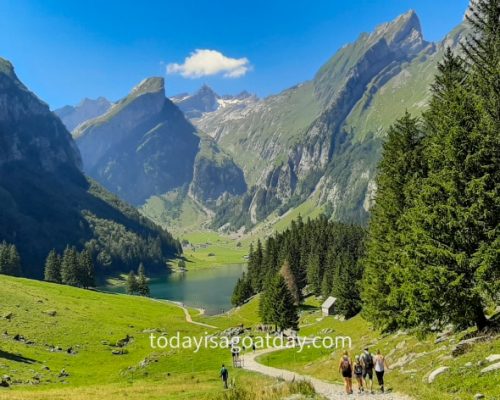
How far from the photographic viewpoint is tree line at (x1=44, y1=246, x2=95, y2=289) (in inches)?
6407

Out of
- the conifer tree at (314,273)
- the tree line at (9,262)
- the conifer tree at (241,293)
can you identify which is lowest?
the conifer tree at (241,293)

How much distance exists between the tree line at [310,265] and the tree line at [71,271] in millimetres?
63659

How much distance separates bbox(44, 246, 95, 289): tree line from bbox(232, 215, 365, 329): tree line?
2506 inches

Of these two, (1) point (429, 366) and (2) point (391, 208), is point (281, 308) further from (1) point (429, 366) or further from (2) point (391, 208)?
(1) point (429, 366)

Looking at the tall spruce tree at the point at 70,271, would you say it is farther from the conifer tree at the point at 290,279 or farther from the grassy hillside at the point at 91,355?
the conifer tree at the point at 290,279

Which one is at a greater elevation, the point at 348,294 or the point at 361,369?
the point at 361,369

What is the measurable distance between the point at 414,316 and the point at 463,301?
164 inches

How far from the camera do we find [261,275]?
142 meters

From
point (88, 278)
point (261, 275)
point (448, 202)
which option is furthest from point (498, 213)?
point (88, 278)

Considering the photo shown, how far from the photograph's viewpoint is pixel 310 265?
424 ft

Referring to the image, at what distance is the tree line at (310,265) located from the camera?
3462 inches

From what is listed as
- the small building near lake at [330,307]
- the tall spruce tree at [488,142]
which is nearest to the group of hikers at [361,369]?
the tall spruce tree at [488,142]

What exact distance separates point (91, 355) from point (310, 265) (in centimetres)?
7269

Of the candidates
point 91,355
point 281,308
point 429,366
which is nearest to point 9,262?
point 91,355
